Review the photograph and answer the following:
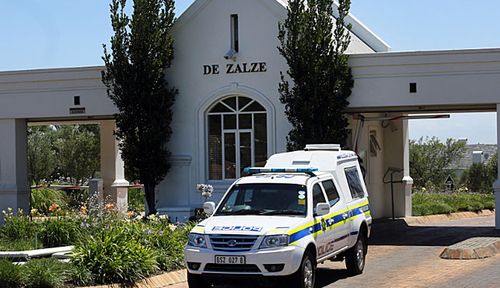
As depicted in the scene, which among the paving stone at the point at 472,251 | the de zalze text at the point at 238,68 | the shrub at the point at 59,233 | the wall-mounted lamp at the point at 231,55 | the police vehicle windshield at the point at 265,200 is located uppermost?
the wall-mounted lamp at the point at 231,55

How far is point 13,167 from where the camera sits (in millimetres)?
28344

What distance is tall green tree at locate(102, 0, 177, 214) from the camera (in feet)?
84.4

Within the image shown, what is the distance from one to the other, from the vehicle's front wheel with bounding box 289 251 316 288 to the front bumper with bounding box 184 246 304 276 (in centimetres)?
15

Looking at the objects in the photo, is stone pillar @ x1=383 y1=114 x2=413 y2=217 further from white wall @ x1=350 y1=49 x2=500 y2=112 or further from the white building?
white wall @ x1=350 y1=49 x2=500 y2=112

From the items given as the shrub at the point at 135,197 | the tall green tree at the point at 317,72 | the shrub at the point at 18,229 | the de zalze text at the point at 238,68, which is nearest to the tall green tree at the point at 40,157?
→ the shrub at the point at 135,197

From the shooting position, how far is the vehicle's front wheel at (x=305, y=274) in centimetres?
1316

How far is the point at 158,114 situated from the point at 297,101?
4.34 metres

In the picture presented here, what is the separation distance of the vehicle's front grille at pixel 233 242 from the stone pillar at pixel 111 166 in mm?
19586

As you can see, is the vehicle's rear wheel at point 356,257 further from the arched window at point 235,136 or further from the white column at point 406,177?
the white column at point 406,177

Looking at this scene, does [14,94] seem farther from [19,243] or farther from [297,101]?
[19,243]

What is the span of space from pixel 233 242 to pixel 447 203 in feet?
73.9

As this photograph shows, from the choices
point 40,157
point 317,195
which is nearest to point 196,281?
point 317,195

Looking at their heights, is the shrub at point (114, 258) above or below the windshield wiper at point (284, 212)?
below

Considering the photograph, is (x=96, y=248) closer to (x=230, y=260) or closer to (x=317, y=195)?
(x=230, y=260)
